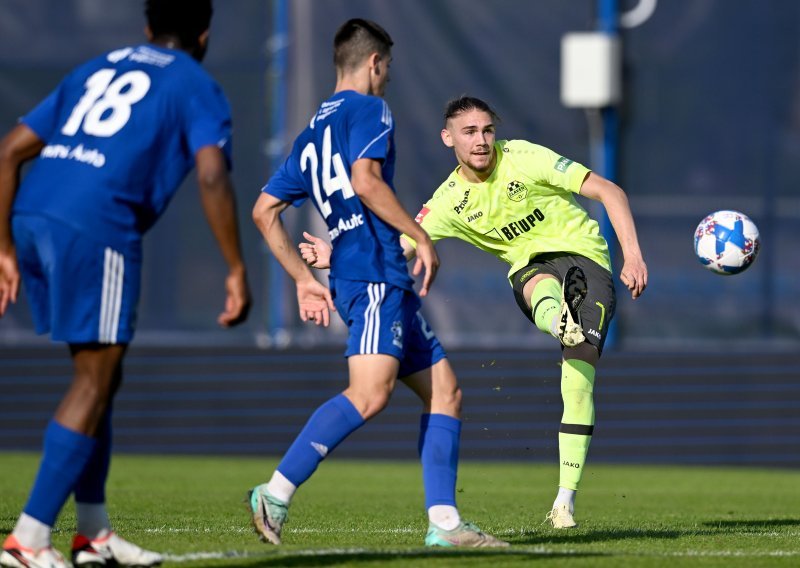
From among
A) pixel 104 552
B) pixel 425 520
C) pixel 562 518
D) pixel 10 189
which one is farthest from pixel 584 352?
pixel 10 189

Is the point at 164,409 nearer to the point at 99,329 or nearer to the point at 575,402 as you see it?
the point at 575,402

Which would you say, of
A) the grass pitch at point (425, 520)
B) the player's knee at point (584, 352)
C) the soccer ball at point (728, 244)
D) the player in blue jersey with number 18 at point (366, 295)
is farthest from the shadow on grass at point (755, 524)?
the player in blue jersey with number 18 at point (366, 295)

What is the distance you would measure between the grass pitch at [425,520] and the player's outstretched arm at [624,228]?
1.19 meters

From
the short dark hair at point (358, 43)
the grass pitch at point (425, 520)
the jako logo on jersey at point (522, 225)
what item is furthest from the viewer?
the jako logo on jersey at point (522, 225)

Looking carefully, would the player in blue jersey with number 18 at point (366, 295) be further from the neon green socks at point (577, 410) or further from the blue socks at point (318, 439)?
the neon green socks at point (577, 410)

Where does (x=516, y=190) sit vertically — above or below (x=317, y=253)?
above

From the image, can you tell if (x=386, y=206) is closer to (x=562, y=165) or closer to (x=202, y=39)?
(x=202, y=39)

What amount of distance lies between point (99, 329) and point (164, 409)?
9519mm

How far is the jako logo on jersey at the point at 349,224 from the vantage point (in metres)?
5.76

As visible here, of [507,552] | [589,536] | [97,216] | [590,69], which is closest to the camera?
[97,216]

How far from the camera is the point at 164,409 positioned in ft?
46.3

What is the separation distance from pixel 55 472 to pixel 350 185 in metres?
1.71

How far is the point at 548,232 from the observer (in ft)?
25.8

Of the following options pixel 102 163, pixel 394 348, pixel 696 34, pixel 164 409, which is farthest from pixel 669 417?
pixel 102 163
